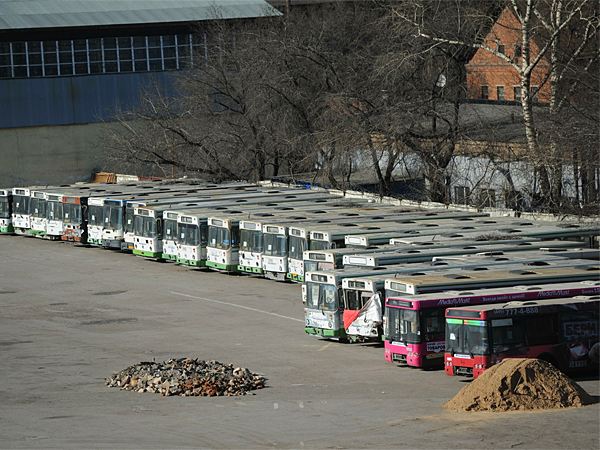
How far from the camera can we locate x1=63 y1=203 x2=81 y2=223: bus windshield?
53.7 meters

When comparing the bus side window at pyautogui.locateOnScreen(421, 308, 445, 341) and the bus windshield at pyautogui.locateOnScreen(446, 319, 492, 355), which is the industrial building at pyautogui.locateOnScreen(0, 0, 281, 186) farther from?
the bus windshield at pyautogui.locateOnScreen(446, 319, 492, 355)

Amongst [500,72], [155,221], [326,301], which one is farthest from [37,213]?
[500,72]

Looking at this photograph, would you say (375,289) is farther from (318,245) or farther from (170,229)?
(170,229)

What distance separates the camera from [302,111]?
6506 cm

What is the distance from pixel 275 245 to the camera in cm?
4138

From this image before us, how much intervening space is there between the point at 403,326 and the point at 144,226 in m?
24.4

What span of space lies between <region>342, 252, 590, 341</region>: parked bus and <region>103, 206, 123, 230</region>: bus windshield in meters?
22.7

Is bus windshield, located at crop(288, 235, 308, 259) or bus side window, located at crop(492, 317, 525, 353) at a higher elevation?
bus windshield, located at crop(288, 235, 308, 259)

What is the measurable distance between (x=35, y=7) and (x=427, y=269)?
5497cm

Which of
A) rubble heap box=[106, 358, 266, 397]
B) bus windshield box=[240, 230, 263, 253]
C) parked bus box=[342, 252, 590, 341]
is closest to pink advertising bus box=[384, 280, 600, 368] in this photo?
parked bus box=[342, 252, 590, 341]

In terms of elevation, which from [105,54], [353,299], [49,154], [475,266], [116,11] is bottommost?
[353,299]

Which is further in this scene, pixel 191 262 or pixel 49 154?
pixel 49 154

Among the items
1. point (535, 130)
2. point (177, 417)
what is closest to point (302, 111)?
point (535, 130)

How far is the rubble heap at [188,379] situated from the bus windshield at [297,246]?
14727 millimetres
